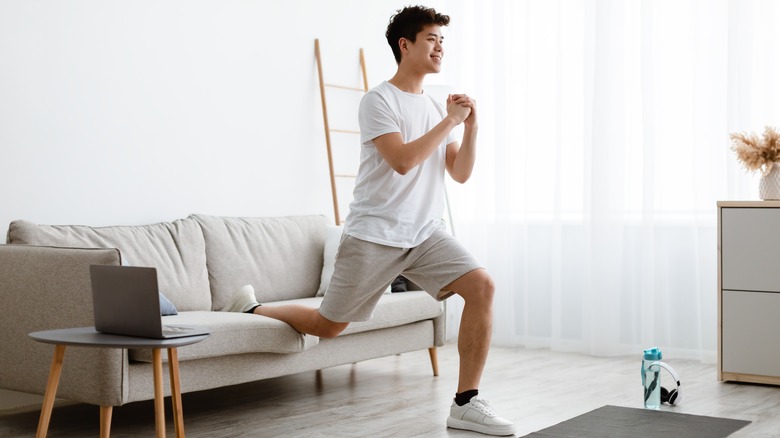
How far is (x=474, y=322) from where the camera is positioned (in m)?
3.04

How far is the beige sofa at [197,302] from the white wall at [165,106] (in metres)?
0.26

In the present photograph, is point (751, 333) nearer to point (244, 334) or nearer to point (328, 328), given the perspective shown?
point (328, 328)

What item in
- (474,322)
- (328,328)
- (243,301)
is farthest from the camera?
(243,301)

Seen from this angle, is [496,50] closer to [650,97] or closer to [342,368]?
[650,97]

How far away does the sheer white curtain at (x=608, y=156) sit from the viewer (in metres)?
4.58

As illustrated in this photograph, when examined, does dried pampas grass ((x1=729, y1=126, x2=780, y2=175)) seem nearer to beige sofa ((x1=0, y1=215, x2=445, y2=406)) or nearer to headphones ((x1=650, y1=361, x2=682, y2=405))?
headphones ((x1=650, y1=361, x2=682, y2=405))

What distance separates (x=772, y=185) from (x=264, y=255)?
2246mm

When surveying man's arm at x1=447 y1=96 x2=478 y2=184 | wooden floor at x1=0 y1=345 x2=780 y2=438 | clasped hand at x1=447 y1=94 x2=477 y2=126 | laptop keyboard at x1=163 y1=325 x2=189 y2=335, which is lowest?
wooden floor at x1=0 y1=345 x2=780 y2=438

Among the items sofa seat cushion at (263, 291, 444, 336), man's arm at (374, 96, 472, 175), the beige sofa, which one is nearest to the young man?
man's arm at (374, 96, 472, 175)

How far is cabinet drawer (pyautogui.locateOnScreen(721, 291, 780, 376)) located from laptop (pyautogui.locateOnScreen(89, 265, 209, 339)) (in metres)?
2.57

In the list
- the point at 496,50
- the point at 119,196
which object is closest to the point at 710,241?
the point at 496,50

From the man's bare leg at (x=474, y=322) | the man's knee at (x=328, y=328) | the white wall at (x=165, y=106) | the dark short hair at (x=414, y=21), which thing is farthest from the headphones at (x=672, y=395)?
the white wall at (x=165, y=106)

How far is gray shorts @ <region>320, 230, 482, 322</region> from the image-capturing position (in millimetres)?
3033

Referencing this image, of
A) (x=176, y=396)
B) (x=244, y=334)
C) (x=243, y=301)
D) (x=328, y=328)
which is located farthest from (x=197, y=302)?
(x=176, y=396)
